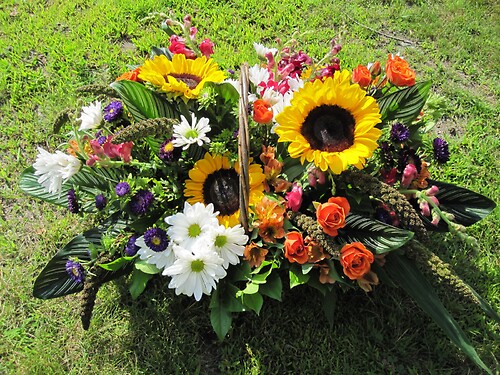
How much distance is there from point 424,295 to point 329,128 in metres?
0.78

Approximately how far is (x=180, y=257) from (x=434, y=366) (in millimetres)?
1239

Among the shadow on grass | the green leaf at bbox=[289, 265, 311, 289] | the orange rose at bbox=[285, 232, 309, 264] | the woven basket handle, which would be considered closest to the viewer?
the woven basket handle

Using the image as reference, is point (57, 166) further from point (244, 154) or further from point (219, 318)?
point (219, 318)

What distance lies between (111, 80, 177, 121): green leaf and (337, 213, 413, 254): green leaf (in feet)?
2.82

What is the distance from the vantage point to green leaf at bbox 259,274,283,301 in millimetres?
1946

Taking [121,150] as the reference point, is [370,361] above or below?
below

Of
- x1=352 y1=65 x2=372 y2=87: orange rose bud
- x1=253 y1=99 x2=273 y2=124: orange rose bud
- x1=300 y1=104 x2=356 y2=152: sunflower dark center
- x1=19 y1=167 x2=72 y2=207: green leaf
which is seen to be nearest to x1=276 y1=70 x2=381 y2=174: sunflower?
x1=300 y1=104 x2=356 y2=152: sunflower dark center

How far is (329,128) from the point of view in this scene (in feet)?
5.90

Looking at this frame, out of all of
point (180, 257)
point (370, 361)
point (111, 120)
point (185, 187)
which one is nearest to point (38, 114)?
point (111, 120)

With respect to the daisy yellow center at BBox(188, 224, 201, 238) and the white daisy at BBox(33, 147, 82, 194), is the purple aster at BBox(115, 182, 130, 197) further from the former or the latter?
the daisy yellow center at BBox(188, 224, 201, 238)

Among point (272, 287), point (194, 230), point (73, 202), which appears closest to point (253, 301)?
point (272, 287)

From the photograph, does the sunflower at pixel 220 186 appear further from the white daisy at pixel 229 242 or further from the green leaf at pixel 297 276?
the green leaf at pixel 297 276

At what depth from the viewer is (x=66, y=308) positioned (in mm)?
2291

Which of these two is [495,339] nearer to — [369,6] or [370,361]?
[370,361]
